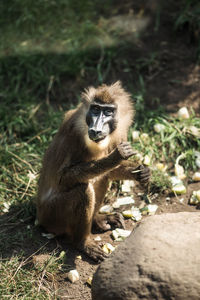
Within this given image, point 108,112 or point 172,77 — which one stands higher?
point 108,112

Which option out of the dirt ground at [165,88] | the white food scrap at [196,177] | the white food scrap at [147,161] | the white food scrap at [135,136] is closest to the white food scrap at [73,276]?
the dirt ground at [165,88]

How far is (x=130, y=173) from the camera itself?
5445 mm

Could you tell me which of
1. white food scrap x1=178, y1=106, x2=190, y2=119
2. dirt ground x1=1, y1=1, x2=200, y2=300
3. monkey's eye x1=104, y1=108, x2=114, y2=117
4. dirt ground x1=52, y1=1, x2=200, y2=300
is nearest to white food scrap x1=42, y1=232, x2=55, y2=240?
dirt ground x1=1, y1=1, x2=200, y2=300

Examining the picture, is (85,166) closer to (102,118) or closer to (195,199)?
(102,118)

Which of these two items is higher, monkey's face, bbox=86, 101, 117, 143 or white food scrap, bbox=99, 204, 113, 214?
monkey's face, bbox=86, 101, 117, 143

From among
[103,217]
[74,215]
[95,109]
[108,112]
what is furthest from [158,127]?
[74,215]

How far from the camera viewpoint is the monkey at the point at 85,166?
15.9 feet

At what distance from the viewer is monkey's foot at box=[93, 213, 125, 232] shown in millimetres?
5570

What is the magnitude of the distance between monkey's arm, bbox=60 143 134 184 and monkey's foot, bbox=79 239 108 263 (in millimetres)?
810

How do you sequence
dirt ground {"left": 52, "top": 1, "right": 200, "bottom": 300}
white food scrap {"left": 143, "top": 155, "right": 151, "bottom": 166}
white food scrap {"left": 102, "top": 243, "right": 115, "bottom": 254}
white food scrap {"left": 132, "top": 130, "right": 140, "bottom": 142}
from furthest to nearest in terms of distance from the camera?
1. white food scrap {"left": 132, "top": 130, "right": 140, "bottom": 142}
2. white food scrap {"left": 143, "top": 155, "right": 151, "bottom": 166}
3. dirt ground {"left": 52, "top": 1, "right": 200, "bottom": 300}
4. white food scrap {"left": 102, "top": 243, "right": 115, "bottom": 254}

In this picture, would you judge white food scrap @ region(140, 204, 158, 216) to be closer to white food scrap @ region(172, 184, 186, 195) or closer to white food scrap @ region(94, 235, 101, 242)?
white food scrap @ region(172, 184, 186, 195)

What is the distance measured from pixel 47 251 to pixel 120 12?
592 centimetres

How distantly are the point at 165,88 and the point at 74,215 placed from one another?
355cm

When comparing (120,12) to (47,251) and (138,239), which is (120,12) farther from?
(138,239)
